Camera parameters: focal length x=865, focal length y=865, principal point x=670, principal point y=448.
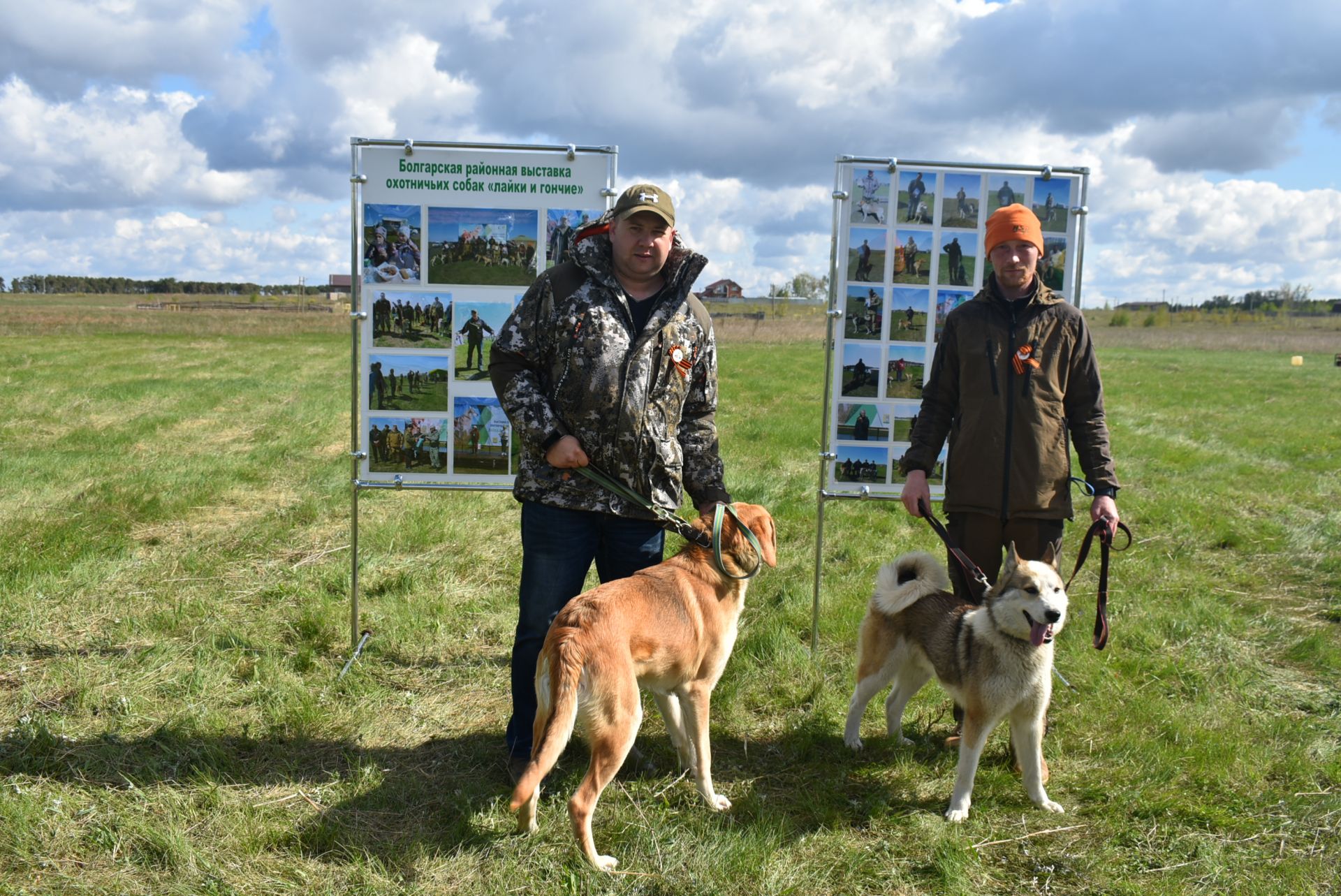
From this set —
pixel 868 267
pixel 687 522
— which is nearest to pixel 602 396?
pixel 687 522

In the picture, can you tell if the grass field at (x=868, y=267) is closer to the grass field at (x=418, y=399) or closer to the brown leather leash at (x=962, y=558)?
the brown leather leash at (x=962, y=558)

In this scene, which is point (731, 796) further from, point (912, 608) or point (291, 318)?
point (291, 318)

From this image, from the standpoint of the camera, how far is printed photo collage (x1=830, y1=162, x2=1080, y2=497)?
197 inches

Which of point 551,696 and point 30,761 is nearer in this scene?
point 551,696

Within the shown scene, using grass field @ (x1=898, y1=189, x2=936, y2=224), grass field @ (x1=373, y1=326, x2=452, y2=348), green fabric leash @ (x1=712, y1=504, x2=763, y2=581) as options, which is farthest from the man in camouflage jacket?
grass field @ (x1=898, y1=189, x2=936, y2=224)

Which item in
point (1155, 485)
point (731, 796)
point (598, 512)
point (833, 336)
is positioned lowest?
point (731, 796)

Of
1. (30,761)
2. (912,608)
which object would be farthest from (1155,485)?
(30,761)

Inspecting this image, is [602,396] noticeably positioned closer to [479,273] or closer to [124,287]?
[479,273]

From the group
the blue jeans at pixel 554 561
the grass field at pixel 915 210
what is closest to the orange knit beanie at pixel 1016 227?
the grass field at pixel 915 210

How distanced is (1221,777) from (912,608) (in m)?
1.59

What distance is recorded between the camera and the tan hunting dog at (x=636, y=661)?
10.8 ft

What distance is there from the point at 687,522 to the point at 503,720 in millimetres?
1655

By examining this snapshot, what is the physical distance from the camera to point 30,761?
13.1 feet

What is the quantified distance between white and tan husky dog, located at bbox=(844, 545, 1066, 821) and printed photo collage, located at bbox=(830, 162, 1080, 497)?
126 cm
